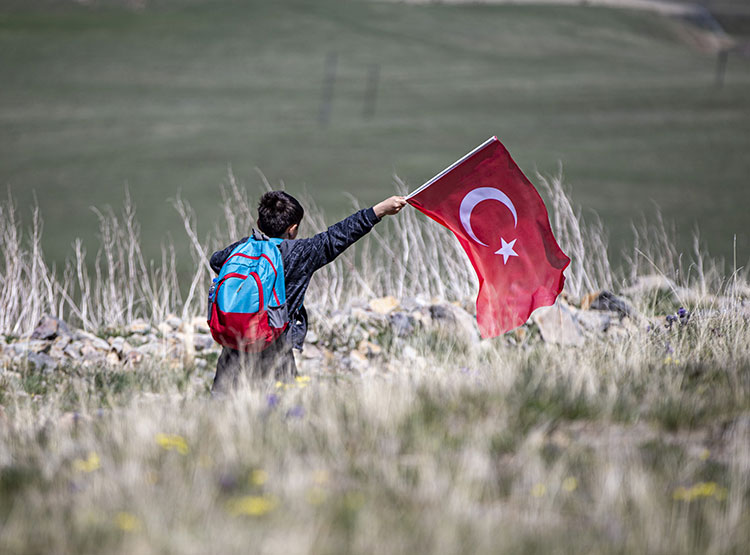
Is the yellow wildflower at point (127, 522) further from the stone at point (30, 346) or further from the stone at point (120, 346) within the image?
the stone at point (120, 346)

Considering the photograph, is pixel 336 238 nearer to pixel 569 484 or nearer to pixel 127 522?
pixel 569 484

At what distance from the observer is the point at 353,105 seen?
133 ft

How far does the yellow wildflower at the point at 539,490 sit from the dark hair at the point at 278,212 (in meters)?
2.31

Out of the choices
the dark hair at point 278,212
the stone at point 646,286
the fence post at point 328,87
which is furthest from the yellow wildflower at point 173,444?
the fence post at point 328,87

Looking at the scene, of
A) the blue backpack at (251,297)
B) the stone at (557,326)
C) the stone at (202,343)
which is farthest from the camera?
the stone at (202,343)

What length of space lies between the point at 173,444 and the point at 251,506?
0.79 metres

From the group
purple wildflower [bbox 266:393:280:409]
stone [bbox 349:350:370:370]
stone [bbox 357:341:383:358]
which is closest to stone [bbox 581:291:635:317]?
stone [bbox 357:341:383:358]

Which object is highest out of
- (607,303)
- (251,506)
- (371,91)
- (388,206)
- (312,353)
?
(371,91)

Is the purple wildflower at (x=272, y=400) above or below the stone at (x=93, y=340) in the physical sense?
above

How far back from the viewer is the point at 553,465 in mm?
3506

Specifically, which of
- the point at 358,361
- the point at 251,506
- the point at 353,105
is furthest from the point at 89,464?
the point at 353,105

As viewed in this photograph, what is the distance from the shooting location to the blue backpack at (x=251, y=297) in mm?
4773

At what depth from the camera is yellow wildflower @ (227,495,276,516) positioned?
9.98 feet

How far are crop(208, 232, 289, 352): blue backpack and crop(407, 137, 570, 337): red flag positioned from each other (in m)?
1.45
